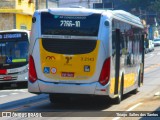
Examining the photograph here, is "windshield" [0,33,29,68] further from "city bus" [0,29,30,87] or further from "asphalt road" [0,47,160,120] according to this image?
"asphalt road" [0,47,160,120]

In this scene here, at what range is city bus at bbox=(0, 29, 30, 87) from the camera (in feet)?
96.6

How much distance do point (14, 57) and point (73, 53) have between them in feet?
40.7

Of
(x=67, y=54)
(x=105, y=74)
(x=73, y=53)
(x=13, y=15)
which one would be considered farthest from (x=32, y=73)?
(x=13, y=15)

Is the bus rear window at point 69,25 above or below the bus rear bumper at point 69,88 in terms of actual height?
above

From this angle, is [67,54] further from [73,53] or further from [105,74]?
[105,74]

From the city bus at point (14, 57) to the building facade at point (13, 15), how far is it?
77.5 feet

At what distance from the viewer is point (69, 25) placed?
698 inches

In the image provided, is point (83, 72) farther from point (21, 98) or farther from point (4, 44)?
point (4, 44)

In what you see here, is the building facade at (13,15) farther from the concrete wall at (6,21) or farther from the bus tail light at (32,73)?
the bus tail light at (32,73)

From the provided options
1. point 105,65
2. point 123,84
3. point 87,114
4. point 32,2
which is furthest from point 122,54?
point 32,2

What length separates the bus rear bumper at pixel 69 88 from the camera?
17.3 m

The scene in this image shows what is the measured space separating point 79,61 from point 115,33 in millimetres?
1889

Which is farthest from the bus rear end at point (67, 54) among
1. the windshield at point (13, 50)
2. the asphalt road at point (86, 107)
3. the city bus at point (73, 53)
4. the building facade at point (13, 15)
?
the building facade at point (13, 15)

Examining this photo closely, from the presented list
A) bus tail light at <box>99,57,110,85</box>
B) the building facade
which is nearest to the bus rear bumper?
Result: bus tail light at <box>99,57,110,85</box>
